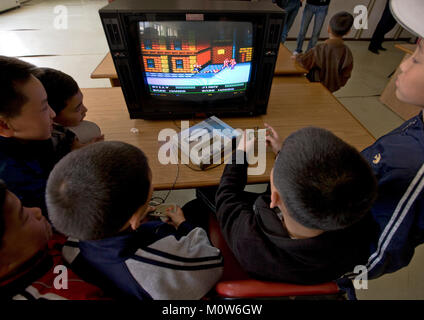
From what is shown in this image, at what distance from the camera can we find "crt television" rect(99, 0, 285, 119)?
97 centimetres

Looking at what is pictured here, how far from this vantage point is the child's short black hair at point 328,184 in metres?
0.51

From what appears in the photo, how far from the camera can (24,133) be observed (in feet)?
2.71

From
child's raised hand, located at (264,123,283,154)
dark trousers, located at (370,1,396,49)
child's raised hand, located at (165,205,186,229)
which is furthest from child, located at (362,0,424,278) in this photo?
dark trousers, located at (370,1,396,49)

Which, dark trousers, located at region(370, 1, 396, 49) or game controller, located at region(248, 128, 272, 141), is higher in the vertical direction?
game controller, located at region(248, 128, 272, 141)

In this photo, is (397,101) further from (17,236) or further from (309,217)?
(17,236)

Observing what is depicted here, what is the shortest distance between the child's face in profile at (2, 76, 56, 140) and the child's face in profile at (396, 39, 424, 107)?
4.17 feet

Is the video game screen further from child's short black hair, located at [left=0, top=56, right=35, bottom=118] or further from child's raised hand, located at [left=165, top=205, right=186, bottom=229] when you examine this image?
child's raised hand, located at [left=165, top=205, right=186, bottom=229]

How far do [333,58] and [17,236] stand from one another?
2397 mm

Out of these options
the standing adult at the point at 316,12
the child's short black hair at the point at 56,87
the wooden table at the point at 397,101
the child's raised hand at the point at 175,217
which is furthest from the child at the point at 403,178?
the standing adult at the point at 316,12

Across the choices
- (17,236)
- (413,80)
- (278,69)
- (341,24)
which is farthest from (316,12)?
(17,236)
